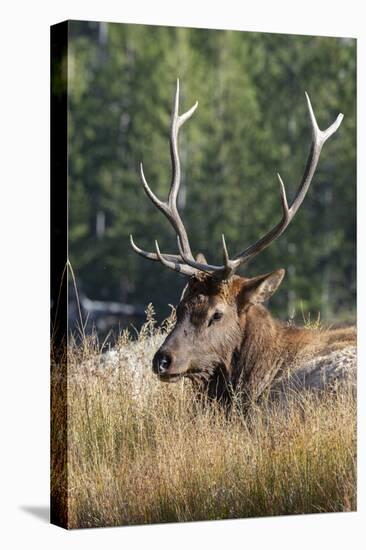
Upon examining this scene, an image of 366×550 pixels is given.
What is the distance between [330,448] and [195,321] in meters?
1.20

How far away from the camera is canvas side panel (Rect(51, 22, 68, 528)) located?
869 centimetres

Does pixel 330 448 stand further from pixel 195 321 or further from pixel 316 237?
pixel 316 237

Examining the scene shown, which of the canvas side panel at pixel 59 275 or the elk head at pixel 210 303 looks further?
the elk head at pixel 210 303

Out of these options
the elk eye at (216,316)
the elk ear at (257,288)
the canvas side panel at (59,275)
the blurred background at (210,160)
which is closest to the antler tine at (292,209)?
the elk ear at (257,288)

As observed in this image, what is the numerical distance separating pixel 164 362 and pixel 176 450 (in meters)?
0.54

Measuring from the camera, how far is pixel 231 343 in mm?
9359

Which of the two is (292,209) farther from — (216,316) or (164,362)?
(164,362)

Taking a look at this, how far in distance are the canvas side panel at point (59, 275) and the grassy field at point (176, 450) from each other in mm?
24

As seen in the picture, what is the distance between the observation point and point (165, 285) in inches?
830

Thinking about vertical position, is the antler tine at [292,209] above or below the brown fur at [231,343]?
above

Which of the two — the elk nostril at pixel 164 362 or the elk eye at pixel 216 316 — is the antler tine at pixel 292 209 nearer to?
the elk eye at pixel 216 316

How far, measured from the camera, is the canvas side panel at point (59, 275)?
8688 mm

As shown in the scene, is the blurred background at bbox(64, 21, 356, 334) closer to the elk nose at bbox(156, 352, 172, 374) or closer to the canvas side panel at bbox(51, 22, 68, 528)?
the elk nose at bbox(156, 352, 172, 374)

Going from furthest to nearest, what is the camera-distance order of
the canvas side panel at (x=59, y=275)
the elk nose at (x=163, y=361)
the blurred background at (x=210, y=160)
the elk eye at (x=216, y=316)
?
the blurred background at (x=210, y=160), the elk eye at (x=216, y=316), the elk nose at (x=163, y=361), the canvas side panel at (x=59, y=275)
